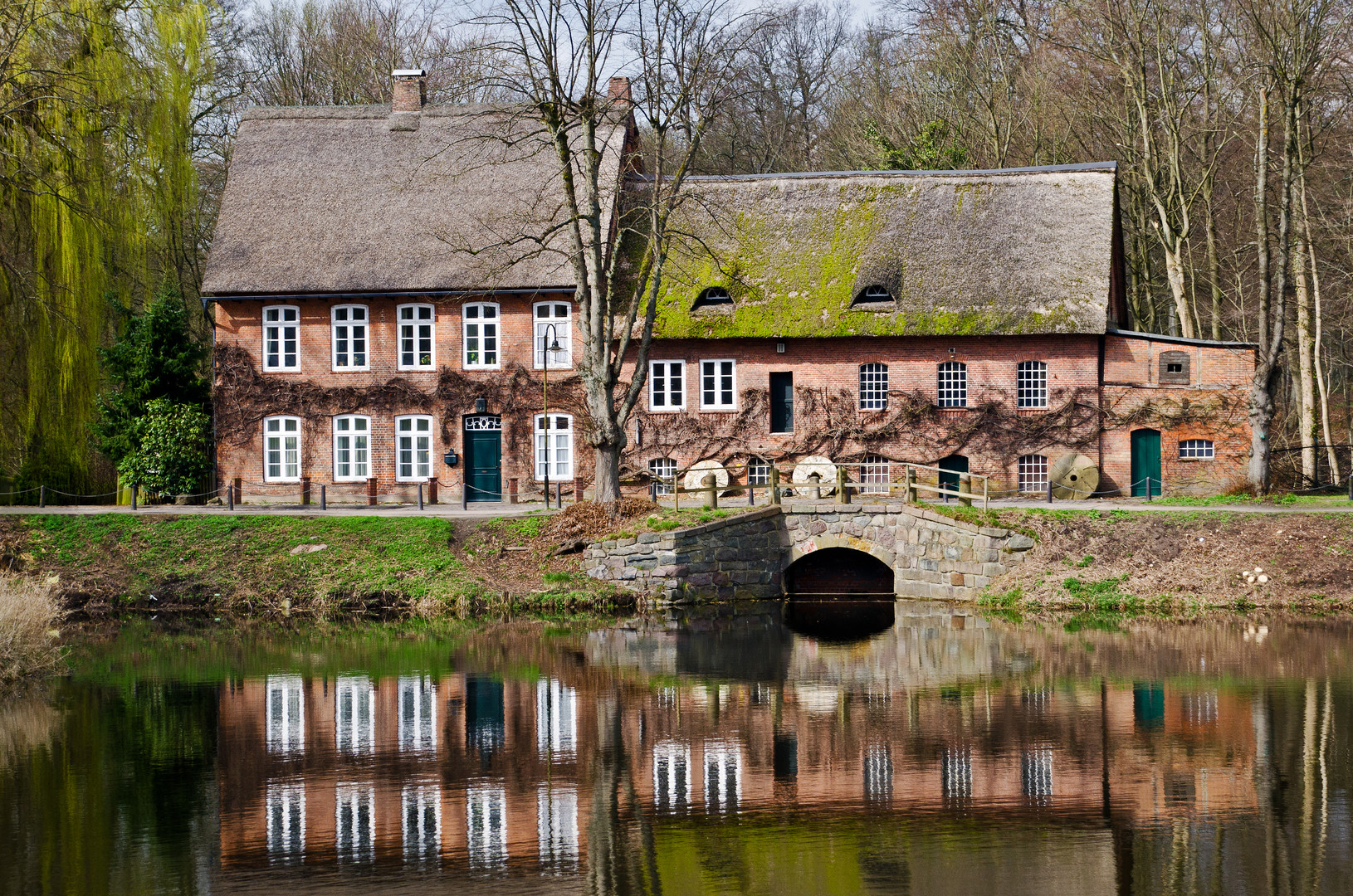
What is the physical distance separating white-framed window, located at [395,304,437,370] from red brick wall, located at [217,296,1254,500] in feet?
0.70

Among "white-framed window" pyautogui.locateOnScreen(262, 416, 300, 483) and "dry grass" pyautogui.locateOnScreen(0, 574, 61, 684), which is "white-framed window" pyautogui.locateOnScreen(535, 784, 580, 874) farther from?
"white-framed window" pyautogui.locateOnScreen(262, 416, 300, 483)

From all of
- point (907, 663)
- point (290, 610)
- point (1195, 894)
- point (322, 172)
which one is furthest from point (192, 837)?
point (322, 172)

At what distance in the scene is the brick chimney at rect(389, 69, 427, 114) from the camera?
1500 inches

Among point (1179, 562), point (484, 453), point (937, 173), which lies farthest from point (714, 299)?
point (1179, 562)

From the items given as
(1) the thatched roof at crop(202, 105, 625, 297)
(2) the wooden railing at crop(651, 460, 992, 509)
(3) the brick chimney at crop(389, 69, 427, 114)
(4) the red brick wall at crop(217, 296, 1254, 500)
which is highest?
(3) the brick chimney at crop(389, 69, 427, 114)

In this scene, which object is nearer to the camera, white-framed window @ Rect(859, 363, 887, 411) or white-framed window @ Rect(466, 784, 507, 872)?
white-framed window @ Rect(466, 784, 507, 872)

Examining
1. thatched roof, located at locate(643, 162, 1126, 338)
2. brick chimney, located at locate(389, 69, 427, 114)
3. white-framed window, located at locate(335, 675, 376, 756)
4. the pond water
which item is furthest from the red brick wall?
white-framed window, located at locate(335, 675, 376, 756)

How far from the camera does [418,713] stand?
17.4 meters

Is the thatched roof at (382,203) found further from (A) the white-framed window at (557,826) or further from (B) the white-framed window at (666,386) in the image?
(A) the white-framed window at (557,826)

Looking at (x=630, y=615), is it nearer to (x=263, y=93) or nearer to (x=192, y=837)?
(x=192, y=837)

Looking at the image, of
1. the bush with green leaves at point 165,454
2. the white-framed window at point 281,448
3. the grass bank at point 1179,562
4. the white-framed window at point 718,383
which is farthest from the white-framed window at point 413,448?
the grass bank at point 1179,562

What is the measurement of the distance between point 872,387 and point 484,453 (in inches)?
375

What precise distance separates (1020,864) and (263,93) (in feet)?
134

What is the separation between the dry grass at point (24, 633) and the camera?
1933cm
